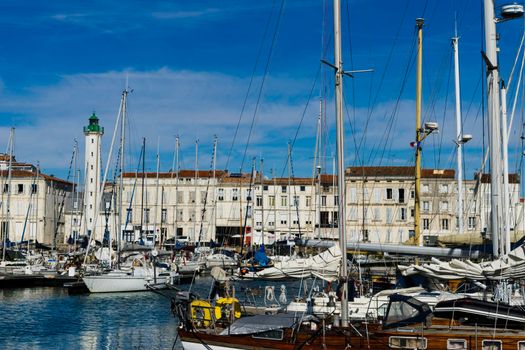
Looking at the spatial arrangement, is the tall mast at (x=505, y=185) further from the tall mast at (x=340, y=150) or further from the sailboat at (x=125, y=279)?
the sailboat at (x=125, y=279)

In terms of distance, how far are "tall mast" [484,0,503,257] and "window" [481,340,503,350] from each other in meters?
5.52

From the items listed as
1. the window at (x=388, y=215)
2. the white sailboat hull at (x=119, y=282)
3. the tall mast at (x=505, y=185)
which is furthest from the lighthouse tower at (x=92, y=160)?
the tall mast at (x=505, y=185)

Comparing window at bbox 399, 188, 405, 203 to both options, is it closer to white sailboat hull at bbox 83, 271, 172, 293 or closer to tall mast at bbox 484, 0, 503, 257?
white sailboat hull at bbox 83, 271, 172, 293

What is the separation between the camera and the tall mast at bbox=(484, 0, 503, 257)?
22.7m

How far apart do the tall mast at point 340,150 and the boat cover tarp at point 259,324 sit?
1.56m

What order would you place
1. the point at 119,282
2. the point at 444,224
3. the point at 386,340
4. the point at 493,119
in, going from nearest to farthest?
the point at 386,340 → the point at 493,119 → the point at 119,282 → the point at 444,224

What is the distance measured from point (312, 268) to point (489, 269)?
601 cm

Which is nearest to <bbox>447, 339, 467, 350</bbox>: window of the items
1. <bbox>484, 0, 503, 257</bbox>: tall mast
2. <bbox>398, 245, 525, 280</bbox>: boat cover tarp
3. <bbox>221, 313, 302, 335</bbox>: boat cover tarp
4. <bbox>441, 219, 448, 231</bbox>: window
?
<bbox>398, 245, 525, 280</bbox>: boat cover tarp

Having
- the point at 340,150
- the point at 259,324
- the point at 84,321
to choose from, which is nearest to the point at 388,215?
the point at 84,321

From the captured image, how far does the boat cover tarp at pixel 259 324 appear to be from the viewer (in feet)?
64.7

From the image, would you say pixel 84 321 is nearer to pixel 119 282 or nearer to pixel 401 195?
pixel 119 282

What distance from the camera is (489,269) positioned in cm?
2069

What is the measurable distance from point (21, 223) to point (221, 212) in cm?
2726

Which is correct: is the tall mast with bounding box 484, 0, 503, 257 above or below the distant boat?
above
